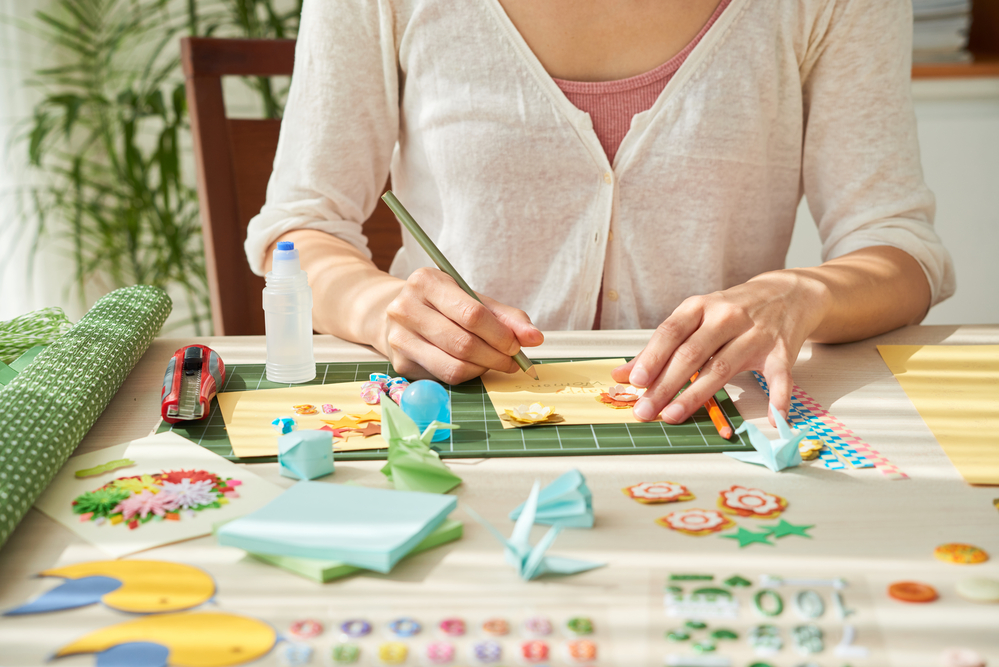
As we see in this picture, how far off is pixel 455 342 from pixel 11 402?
1.08ft

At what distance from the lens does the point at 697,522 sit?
486mm

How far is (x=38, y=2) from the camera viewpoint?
206cm

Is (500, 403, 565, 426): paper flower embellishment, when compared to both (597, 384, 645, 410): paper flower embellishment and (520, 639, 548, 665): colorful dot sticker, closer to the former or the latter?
(597, 384, 645, 410): paper flower embellishment

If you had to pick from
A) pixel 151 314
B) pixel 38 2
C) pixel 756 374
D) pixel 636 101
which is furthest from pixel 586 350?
pixel 38 2

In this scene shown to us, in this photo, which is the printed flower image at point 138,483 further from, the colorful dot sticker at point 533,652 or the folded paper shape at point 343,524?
the colorful dot sticker at point 533,652

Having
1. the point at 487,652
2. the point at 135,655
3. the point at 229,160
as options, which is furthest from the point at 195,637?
the point at 229,160

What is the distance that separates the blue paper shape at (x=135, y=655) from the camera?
0.37 metres

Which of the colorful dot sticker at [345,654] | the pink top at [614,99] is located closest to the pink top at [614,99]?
the pink top at [614,99]

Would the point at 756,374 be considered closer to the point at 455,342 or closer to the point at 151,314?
the point at 455,342

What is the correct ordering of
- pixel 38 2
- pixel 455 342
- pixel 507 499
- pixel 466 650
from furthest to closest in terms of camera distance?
pixel 38 2
pixel 455 342
pixel 507 499
pixel 466 650

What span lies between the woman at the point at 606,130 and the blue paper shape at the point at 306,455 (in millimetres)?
366

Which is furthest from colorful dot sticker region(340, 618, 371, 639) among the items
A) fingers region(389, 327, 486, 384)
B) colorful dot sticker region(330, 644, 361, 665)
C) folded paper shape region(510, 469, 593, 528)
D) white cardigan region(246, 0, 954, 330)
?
white cardigan region(246, 0, 954, 330)

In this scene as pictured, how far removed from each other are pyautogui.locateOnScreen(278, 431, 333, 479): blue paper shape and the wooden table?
0.4 inches

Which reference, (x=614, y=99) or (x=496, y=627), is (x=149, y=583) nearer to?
(x=496, y=627)
